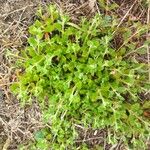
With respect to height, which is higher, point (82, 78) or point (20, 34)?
point (20, 34)

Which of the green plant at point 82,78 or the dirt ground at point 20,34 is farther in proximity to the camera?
the dirt ground at point 20,34

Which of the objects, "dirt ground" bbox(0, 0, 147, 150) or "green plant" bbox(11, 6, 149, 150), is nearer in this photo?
"green plant" bbox(11, 6, 149, 150)

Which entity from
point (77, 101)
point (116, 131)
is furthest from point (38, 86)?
point (116, 131)

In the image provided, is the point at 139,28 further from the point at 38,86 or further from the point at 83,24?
the point at 38,86

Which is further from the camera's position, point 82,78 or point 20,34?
point 20,34
